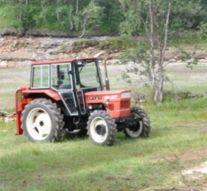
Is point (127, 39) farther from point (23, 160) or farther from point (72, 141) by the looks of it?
point (23, 160)

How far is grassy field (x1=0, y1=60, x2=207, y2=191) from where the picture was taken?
9008 mm

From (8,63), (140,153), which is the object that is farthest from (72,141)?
(8,63)

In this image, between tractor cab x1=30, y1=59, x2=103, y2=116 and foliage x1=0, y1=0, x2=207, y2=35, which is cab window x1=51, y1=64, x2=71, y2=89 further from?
foliage x1=0, y1=0, x2=207, y2=35

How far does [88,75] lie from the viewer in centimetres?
1405

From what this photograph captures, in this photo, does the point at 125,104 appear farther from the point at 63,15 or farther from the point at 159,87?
the point at 63,15

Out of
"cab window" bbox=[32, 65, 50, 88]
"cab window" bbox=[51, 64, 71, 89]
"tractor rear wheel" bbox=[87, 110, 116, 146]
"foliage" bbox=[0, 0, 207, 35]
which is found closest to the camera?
"tractor rear wheel" bbox=[87, 110, 116, 146]

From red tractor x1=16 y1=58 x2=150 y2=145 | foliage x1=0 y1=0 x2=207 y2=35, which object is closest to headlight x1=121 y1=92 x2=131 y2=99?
red tractor x1=16 y1=58 x2=150 y2=145

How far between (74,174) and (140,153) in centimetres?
209

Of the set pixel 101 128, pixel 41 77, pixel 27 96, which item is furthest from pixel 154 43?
pixel 101 128

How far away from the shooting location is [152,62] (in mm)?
21484

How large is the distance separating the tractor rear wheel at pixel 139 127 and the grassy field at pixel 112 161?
18 centimetres

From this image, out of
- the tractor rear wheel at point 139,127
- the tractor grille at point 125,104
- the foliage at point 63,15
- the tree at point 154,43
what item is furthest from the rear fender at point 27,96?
the foliage at point 63,15

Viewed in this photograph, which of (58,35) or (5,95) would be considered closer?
(5,95)

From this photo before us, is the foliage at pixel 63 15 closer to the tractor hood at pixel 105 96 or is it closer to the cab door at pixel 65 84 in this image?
the cab door at pixel 65 84
